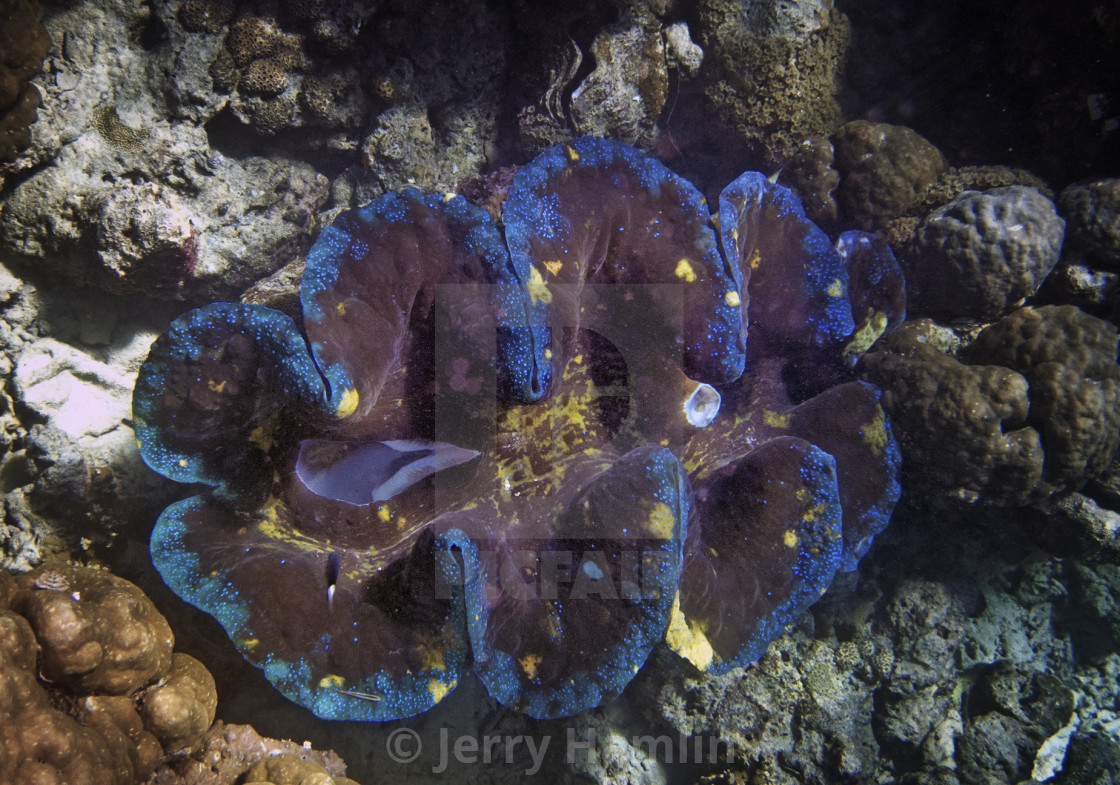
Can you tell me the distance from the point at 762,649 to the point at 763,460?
733 mm

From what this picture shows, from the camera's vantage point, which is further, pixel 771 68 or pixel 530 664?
pixel 771 68

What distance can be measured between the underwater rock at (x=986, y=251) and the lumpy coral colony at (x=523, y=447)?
74 cm

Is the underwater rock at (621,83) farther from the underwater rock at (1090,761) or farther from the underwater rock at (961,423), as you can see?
the underwater rock at (1090,761)

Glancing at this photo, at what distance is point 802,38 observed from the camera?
9.65ft

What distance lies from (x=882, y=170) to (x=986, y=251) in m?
0.68

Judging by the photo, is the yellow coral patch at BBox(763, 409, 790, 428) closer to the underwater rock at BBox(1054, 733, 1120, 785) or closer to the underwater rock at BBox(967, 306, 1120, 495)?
the underwater rock at BBox(967, 306, 1120, 495)

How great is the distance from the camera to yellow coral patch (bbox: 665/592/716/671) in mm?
2098

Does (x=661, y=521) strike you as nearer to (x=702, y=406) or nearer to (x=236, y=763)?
(x=702, y=406)

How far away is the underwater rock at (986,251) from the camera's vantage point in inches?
99.7

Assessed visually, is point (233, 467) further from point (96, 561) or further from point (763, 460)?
point (763, 460)

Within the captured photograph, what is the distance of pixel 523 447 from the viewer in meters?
2.31

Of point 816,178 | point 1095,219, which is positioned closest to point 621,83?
point 816,178

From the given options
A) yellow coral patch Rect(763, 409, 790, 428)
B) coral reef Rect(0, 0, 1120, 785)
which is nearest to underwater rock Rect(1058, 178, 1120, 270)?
coral reef Rect(0, 0, 1120, 785)

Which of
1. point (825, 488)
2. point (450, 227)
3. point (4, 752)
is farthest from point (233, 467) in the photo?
point (825, 488)
